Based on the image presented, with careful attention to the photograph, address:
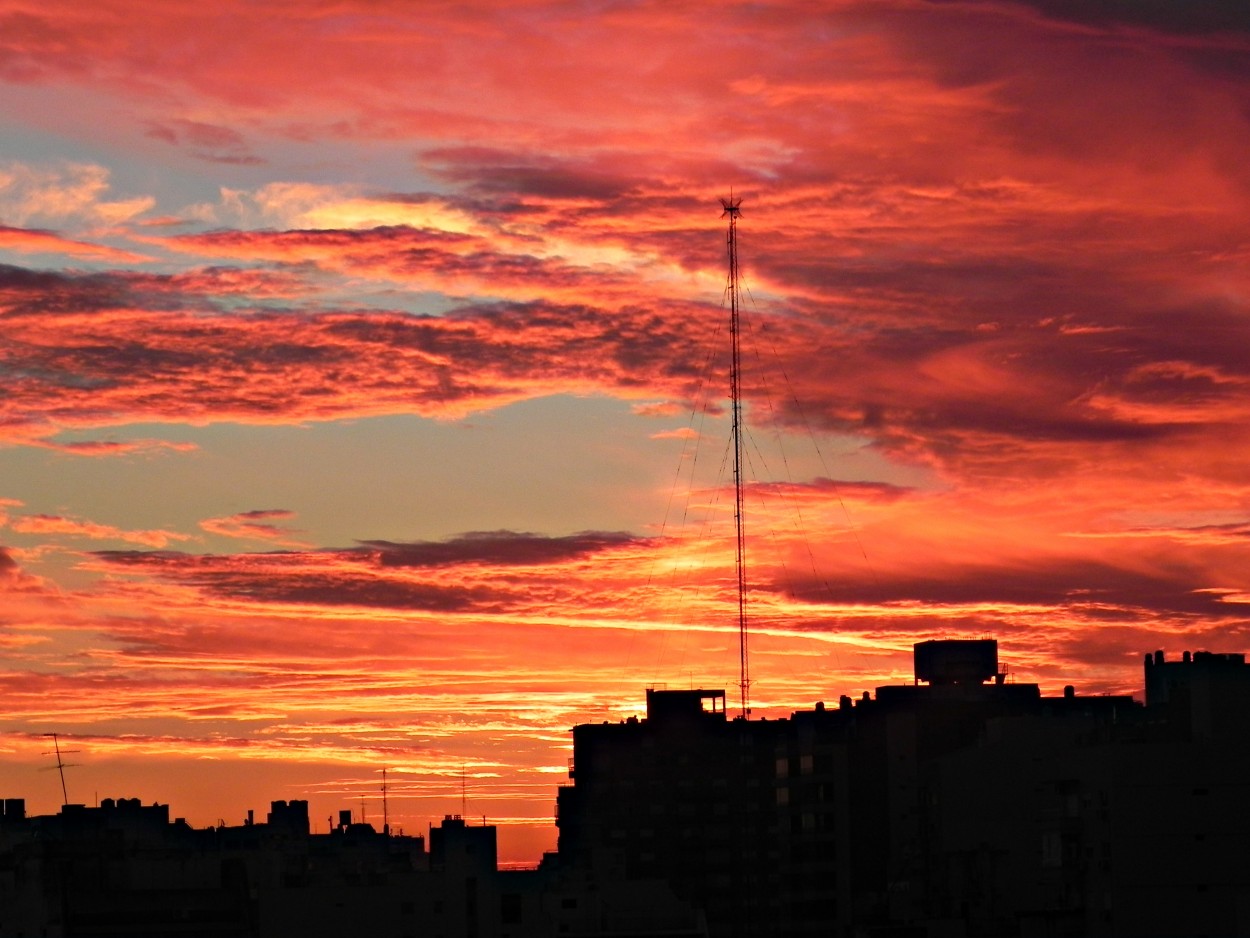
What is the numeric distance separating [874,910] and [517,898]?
30.9 meters

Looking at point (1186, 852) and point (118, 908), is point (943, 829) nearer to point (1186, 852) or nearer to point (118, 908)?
point (1186, 852)

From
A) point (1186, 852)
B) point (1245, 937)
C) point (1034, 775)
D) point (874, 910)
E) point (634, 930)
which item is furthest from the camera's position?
point (874, 910)

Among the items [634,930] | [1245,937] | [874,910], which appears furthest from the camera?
[874,910]

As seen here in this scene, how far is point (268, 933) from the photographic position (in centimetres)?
16550

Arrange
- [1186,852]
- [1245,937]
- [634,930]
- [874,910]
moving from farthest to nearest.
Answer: [874,910], [634,930], [1186,852], [1245,937]

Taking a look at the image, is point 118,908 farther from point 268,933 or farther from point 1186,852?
point 1186,852

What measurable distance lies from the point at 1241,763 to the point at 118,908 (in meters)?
77.7

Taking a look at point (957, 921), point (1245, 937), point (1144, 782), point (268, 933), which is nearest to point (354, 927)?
point (268, 933)

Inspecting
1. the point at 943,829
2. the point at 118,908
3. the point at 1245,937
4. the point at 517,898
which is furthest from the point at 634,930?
the point at 1245,937

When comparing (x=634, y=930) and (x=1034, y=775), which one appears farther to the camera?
(x=634, y=930)

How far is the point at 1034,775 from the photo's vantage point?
164125 millimetres

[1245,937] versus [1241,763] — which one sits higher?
[1241,763]

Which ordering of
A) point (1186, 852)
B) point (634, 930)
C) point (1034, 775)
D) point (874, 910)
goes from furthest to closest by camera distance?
1. point (874, 910)
2. point (634, 930)
3. point (1034, 775)
4. point (1186, 852)

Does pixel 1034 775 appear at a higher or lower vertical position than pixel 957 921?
higher
